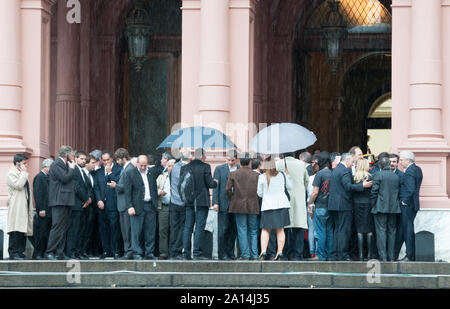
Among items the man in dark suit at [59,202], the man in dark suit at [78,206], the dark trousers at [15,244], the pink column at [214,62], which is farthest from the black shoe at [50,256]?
the pink column at [214,62]

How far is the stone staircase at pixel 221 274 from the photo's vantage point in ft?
67.3

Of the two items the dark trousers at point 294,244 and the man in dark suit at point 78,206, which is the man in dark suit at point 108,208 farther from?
the dark trousers at point 294,244

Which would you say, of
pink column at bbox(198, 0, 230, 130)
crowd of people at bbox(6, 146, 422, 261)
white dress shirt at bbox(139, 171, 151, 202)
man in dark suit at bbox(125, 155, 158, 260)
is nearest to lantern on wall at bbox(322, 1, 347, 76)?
pink column at bbox(198, 0, 230, 130)

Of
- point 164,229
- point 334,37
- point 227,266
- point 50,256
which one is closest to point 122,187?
point 164,229

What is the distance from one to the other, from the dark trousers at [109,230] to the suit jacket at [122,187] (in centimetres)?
60

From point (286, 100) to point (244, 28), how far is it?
6.33 m

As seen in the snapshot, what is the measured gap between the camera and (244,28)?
25.8 m

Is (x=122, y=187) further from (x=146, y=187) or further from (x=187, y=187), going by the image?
(x=187, y=187)

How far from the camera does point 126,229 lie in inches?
912

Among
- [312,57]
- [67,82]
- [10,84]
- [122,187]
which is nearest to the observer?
[122,187]

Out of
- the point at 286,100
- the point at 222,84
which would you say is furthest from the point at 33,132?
the point at 286,100

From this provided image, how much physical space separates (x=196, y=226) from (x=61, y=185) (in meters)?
2.27

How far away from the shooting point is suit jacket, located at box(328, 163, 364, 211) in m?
22.7
